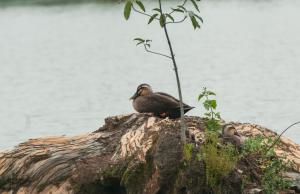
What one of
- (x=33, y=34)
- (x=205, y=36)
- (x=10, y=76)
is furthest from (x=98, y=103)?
(x=33, y=34)

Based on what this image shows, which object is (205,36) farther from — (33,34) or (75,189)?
(75,189)

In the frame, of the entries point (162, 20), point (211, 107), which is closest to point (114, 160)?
point (211, 107)

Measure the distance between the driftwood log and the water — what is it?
8.68 metres

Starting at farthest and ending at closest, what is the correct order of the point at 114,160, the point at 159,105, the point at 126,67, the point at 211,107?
the point at 126,67
the point at 159,105
the point at 114,160
the point at 211,107

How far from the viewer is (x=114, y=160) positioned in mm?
8711

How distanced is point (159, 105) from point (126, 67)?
27706mm

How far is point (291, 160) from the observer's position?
8672 millimetres

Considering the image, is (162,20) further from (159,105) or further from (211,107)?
(159,105)

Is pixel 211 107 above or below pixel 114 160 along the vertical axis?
above

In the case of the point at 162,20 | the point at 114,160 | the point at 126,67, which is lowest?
the point at 126,67

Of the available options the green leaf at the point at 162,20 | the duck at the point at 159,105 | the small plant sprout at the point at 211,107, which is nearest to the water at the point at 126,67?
the duck at the point at 159,105

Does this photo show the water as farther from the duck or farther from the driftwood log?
the driftwood log

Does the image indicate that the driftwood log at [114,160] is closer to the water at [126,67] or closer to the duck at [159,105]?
the duck at [159,105]

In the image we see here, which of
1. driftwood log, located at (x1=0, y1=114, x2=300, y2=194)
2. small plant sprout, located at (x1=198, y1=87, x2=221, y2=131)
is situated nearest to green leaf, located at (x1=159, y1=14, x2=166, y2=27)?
small plant sprout, located at (x1=198, y1=87, x2=221, y2=131)
